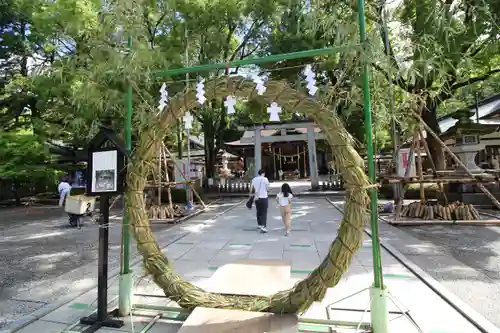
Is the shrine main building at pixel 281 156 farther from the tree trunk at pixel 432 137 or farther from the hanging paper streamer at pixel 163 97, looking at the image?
the hanging paper streamer at pixel 163 97

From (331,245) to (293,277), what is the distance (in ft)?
6.84

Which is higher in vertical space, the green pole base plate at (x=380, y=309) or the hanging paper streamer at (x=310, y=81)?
the hanging paper streamer at (x=310, y=81)

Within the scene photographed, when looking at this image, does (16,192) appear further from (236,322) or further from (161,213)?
(236,322)

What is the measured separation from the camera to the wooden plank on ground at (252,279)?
3387 millimetres

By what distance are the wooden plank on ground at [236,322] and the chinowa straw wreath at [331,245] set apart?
100 millimetres

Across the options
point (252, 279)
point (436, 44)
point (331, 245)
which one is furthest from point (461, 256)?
point (252, 279)

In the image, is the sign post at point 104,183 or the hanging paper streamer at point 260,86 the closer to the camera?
the hanging paper streamer at point 260,86

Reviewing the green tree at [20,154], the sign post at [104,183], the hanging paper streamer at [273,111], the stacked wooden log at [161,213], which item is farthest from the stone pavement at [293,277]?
the green tree at [20,154]

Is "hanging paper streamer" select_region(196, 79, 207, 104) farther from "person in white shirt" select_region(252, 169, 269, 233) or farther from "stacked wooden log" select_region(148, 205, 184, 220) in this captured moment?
"stacked wooden log" select_region(148, 205, 184, 220)

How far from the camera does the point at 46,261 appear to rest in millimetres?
6156

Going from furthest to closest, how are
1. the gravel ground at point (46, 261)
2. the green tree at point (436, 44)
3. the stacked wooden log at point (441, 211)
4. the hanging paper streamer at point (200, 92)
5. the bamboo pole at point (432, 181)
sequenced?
1. the stacked wooden log at point (441, 211)
2. the bamboo pole at point (432, 181)
3. the gravel ground at point (46, 261)
4. the green tree at point (436, 44)
5. the hanging paper streamer at point (200, 92)

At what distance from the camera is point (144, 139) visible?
11.0ft

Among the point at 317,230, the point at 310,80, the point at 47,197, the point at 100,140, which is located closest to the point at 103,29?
the point at 100,140

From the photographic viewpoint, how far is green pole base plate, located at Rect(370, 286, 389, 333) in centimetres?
285
